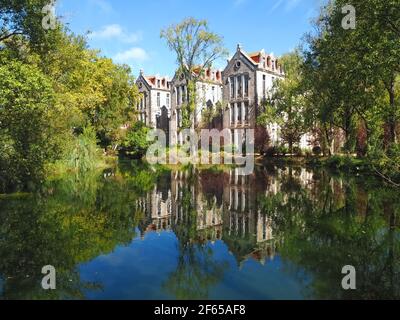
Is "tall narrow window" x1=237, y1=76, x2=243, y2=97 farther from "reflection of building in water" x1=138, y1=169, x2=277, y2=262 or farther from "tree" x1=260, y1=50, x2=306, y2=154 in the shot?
"reflection of building in water" x1=138, y1=169, x2=277, y2=262

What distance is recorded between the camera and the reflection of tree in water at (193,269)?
24.9 ft

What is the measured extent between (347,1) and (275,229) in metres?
15.1

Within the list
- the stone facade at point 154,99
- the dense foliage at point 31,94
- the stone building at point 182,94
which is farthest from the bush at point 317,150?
the stone facade at point 154,99

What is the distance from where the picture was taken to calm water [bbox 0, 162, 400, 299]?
7.63m

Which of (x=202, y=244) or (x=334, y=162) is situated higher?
(x=334, y=162)

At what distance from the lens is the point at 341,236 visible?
1105 cm

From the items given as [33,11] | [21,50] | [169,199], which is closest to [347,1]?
[169,199]

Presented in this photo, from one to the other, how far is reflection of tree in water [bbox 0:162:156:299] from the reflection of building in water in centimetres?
120

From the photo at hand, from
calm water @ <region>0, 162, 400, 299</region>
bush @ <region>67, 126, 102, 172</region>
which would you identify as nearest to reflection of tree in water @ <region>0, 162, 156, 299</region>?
calm water @ <region>0, 162, 400, 299</region>

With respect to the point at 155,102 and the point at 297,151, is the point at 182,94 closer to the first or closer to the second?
the point at 155,102

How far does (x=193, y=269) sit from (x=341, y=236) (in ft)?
16.0

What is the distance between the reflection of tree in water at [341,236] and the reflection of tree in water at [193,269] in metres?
2.01

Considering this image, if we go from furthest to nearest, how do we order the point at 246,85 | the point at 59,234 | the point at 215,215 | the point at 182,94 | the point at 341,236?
the point at 182,94, the point at 246,85, the point at 215,215, the point at 59,234, the point at 341,236

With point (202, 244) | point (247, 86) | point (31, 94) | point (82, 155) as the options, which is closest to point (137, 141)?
point (247, 86)
